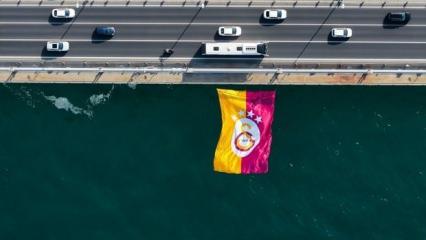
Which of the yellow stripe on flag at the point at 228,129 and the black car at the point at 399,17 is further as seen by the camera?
the black car at the point at 399,17

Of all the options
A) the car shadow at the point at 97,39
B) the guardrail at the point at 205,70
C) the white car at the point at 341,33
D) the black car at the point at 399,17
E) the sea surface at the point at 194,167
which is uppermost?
the black car at the point at 399,17

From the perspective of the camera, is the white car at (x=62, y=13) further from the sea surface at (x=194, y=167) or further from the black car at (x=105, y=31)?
the sea surface at (x=194, y=167)

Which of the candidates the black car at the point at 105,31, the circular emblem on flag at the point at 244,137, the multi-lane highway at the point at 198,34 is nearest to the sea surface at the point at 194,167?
the multi-lane highway at the point at 198,34

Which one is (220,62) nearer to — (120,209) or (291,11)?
(291,11)

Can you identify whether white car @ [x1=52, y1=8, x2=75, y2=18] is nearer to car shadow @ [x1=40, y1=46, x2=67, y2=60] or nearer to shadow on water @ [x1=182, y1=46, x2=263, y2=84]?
car shadow @ [x1=40, y1=46, x2=67, y2=60]

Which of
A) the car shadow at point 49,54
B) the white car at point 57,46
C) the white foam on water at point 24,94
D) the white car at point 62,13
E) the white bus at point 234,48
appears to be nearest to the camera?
the white bus at point 234,48

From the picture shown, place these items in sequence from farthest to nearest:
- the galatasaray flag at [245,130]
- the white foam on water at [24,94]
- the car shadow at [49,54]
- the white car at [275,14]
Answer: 1. the white foam on water at [24,94]
2. the car shadow at [49,54]
3. the white car at [275,14]
4. the galatasaray flag at [245,130]

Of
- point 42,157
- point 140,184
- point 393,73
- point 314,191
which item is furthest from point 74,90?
point 393,73

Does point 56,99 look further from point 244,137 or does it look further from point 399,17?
point 399,17
